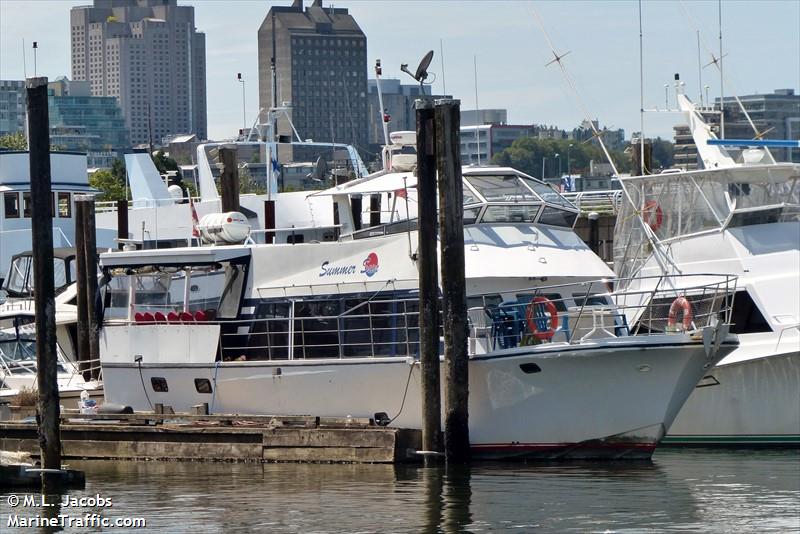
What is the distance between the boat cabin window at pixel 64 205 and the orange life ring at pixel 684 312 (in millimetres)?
23982

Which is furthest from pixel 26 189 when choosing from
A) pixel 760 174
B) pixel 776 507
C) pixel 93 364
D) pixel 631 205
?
pixel 776 507

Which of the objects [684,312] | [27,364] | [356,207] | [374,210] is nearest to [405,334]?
[374,210]

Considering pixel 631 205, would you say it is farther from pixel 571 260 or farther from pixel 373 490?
pixel 373 490

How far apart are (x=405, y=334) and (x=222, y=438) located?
3307 millimetres

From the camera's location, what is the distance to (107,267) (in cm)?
2647

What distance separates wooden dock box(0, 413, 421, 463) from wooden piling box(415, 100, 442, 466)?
66 centimetres

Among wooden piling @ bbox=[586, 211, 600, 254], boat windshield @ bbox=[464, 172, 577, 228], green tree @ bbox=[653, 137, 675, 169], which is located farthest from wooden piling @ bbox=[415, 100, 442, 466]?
green tree @ bbox=[653, 137, 675, 169]

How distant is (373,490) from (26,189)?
2375cm

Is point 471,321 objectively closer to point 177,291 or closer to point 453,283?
point 453,283

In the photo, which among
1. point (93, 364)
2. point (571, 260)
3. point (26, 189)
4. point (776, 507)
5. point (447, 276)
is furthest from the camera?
point (26, 189)

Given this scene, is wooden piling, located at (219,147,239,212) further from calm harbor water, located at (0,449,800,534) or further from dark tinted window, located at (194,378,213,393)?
→ calm harbor water, located at (0,449,800,534)

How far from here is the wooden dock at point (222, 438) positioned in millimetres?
23281

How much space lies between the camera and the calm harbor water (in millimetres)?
19438

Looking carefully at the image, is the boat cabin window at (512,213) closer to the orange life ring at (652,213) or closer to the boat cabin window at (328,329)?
the boat cabin window at (328,329)
